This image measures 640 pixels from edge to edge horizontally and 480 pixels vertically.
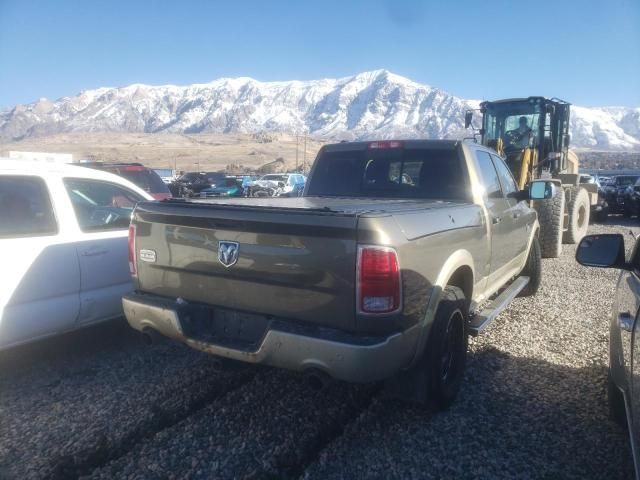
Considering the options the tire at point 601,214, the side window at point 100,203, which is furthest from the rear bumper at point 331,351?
the tire at point 601,214

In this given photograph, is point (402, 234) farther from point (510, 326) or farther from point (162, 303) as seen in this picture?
point (510, 326)

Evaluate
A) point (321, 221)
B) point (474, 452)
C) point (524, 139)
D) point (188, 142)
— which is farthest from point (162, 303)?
point (188, 142)

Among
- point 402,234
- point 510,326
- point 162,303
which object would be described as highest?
point 402,234

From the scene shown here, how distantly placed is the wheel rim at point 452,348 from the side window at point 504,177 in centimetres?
206

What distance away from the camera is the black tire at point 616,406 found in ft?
10.7

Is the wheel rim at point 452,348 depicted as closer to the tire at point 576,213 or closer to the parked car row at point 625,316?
the parked car row at point 625,316

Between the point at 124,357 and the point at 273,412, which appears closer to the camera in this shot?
the point at 273,412

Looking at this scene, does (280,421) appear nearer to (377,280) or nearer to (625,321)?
(377,280)

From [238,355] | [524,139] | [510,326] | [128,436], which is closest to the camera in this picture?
[238,355]

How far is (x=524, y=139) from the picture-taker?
11.5 metres

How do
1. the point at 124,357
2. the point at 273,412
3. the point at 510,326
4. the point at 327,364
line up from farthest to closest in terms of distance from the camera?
the point at 510,326 < the point at 124,357 < the point at 273,412 < the point at 327,364

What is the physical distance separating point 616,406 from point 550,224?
5.56 m

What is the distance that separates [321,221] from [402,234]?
0.46 meters

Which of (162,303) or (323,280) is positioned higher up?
(323,280)
